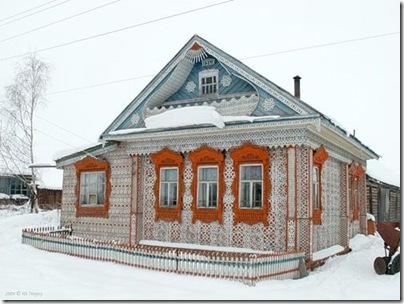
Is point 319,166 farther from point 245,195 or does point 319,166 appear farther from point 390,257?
point 390,257

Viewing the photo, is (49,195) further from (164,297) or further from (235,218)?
(164,297)

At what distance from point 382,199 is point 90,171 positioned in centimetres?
1917

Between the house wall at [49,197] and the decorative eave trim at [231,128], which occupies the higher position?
the decorative eave trim at [231,128]

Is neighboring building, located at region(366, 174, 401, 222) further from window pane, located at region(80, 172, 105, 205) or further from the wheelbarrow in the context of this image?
window pane, located at region(80, 172, 105, 205)

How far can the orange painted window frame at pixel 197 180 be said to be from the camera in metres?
14.3

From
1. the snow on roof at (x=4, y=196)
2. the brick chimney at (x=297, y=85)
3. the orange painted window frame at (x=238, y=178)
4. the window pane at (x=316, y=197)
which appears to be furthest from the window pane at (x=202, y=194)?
the snow on roof at (x=4, y=196)

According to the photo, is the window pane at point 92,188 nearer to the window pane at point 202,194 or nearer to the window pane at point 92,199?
the window pane at point 92,199

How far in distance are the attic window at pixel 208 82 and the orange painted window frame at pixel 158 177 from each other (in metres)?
2.46

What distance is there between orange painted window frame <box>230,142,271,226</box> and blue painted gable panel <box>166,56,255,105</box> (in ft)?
6.92

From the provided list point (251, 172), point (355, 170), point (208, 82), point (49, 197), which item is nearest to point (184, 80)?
point (208, 82)

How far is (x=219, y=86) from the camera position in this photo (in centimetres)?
1524

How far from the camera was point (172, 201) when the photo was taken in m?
15.6

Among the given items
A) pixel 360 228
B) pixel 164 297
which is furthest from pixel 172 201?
pixel 360 228

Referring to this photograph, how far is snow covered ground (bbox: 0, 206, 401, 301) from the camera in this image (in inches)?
368
